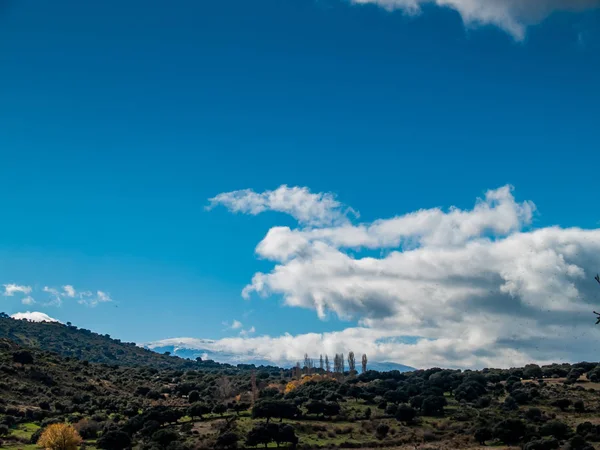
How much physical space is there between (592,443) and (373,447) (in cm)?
2796

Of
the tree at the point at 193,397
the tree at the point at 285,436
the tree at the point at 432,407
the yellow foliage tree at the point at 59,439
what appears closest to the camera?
the yellow foliage tree at the point at 59,439

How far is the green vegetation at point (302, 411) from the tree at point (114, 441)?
0.42 ft

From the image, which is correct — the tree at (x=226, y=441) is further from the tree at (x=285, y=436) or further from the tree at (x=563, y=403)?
the tree at (x=563, y=403)

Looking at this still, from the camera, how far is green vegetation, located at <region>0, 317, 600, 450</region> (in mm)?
75812

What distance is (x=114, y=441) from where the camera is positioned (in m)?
69.9

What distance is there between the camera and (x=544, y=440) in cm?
6894

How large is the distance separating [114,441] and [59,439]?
816cm

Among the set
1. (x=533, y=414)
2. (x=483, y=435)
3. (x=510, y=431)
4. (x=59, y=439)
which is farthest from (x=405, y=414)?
(x=59, y=439)

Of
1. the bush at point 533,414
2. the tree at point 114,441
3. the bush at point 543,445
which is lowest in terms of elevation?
the bush at point 543,445

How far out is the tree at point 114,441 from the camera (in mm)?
69575

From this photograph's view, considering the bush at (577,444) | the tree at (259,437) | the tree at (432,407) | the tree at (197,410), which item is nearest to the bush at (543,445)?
the bush at (577,444)

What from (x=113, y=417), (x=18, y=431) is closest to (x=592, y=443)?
(x=113, y=417)

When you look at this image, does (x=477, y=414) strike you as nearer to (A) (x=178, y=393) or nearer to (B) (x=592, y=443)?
(B) (x=592, y=443)

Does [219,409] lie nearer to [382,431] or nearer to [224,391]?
[224,391]
